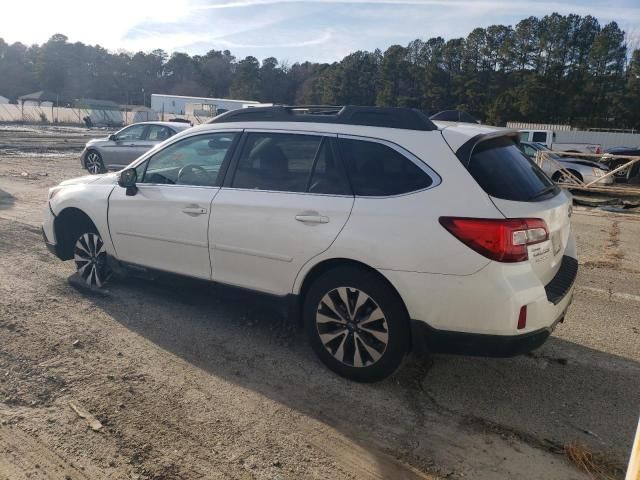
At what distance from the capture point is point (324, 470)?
2.84 meters

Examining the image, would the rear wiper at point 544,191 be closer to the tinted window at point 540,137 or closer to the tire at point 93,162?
the tire at point 93,162

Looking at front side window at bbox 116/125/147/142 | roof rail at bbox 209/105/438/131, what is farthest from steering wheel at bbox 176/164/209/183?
front side window at bbox 116/125/147/142

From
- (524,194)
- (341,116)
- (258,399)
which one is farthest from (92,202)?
(524,194)

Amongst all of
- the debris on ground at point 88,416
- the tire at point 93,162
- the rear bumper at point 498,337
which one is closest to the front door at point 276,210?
the rear bumper at point 498,337

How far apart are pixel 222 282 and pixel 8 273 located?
115 inches

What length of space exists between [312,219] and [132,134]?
1192 centimetres

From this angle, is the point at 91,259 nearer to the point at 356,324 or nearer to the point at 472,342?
the point at 356,324

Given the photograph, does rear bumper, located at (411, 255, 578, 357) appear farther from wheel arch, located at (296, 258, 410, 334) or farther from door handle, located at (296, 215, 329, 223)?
door handle, located at (296, 215, 329, 223)

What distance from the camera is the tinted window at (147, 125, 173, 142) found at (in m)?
13.5

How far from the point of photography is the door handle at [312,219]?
3.68 metres

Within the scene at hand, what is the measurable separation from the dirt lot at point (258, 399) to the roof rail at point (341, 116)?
4.76 ft

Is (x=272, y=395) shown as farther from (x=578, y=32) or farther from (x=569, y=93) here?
(x=578, y=32)

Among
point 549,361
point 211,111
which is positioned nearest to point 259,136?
point 549,361

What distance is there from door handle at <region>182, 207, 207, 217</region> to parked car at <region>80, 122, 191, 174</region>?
9.63 meters
